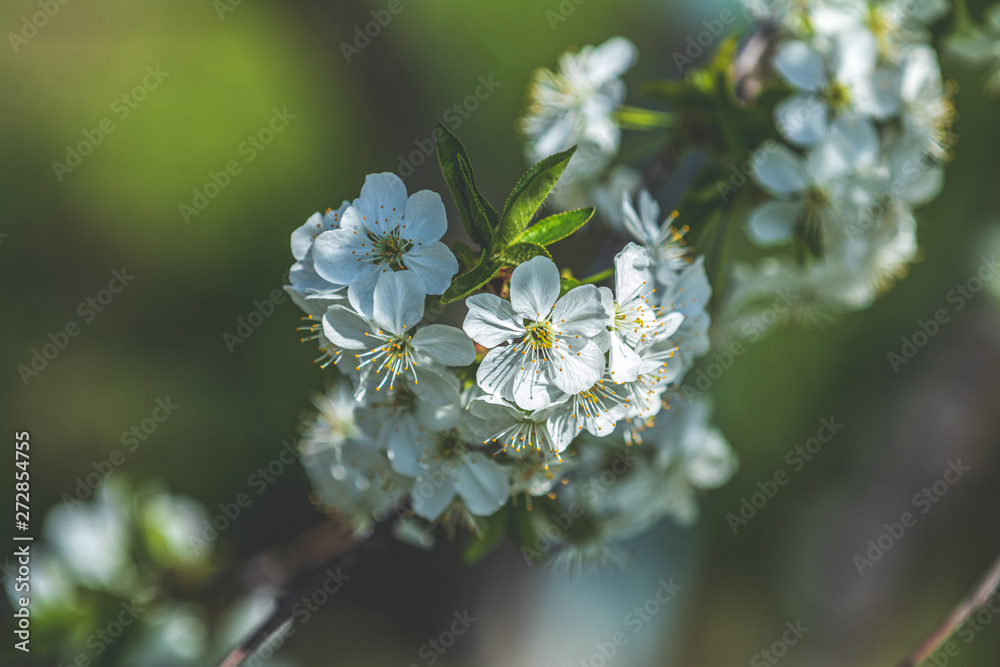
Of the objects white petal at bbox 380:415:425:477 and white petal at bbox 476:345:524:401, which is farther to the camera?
white petal at bbox 380:415:425:477

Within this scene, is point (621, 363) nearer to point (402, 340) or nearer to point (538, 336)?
point (538, 336)

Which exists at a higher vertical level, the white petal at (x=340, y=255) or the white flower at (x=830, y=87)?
the white petal at (x=340, y=255)

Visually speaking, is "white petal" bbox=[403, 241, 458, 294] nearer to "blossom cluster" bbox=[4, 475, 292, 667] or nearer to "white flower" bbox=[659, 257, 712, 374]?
"white flower" bbox=[659, 257, 712, 374]

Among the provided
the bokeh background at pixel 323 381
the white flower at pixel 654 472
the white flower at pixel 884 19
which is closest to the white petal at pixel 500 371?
the white flower at pixel 654 472

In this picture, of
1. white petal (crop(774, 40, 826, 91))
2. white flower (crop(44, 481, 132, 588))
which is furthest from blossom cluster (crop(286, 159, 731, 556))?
white flower (crop(44, 481, 132, 588))

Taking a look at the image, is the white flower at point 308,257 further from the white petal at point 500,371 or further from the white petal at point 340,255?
the white petal at point 500,371

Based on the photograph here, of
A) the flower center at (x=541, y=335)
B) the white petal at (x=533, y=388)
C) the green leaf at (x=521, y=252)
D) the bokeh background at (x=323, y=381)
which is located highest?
the green leaf at (x=521, y=252)

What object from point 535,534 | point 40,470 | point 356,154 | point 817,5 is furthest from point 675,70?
point 40,470
